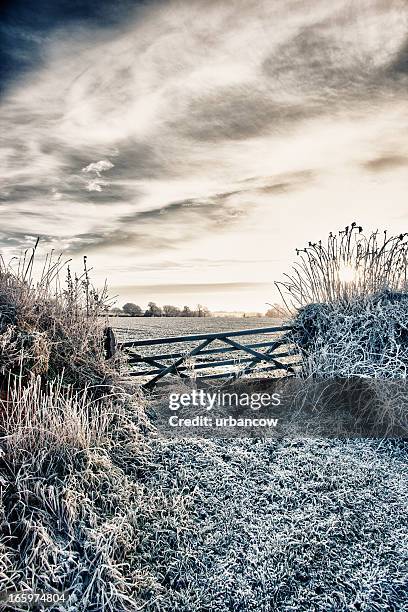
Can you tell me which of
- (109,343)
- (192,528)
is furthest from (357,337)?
(192,528)

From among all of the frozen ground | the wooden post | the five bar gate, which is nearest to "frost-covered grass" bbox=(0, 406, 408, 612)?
the frozen ground

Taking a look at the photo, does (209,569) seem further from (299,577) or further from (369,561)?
(369,561)

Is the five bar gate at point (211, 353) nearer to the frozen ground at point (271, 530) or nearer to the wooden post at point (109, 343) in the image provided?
the wooden post at point (109, 343)

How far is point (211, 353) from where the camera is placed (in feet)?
19.5

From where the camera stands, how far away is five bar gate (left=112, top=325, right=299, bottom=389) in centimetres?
552

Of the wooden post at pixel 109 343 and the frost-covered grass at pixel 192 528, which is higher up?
the wooden post at pixel 109 343

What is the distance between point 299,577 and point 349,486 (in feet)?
3.68

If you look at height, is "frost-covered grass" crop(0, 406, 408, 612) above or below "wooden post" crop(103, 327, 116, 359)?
below

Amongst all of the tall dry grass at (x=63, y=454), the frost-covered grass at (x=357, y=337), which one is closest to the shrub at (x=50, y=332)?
the tall dry grass at (x=63, y=454)

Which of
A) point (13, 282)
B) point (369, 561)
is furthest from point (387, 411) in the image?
point (13, 282)

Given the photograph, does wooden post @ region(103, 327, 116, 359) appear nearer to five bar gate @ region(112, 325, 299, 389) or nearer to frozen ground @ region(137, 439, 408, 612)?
five bar gate @ region(112, 325, 299, 389)

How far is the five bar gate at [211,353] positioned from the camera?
552cm

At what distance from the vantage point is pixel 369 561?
3.16m

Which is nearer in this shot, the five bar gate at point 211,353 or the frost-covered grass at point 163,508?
the frost-covered grass at point 163,508
